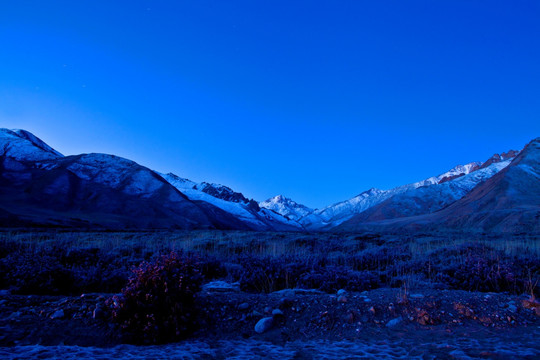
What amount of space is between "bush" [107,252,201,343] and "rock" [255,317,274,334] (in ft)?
2.88

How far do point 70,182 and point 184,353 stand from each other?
94.2 m

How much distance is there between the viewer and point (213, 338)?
4.56 m

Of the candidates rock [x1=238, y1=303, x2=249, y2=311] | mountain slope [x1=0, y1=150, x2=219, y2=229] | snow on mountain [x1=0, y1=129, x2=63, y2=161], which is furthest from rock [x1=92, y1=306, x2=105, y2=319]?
snow on mountain [x1=0, y1=129, x2=63, y2=161]

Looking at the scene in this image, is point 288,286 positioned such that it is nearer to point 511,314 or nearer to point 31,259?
point 511,314

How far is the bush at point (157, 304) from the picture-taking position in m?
4.46

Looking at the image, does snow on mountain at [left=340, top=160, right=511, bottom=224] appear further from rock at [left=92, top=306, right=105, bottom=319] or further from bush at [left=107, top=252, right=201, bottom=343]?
rock at [left=92, top=306, right=105, bottom=319]

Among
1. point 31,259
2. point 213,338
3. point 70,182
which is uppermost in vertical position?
point 70,182

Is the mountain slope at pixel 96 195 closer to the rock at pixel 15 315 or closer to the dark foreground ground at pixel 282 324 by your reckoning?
the dark foreground ground at pixel 282 324

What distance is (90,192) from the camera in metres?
85.8

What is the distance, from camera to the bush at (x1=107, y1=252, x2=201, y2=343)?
14.6 feet

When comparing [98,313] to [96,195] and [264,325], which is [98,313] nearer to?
[264,325]

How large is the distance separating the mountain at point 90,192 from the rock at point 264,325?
5957cm

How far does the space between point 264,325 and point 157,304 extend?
1.46 metres

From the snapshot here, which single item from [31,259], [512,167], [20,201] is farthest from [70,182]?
[512,167]
